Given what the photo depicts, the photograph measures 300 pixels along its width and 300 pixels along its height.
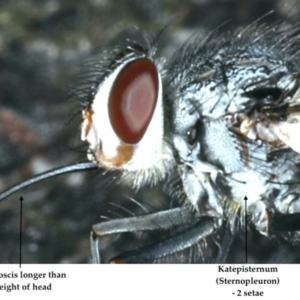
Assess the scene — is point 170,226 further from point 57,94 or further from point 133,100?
point 57,94

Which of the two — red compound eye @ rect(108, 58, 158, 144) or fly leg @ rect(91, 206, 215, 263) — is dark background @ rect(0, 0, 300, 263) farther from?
red compound eye @ rect(108, 58, 158, 144)

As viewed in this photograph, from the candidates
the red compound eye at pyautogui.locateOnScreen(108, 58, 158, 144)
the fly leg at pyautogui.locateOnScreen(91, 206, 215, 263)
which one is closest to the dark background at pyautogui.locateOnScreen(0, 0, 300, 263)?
the fly leg at pyautogui.locateOnScreen(91, 206, 215, 263)

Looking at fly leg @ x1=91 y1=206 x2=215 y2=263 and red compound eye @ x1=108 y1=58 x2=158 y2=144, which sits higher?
red compound eye @ x1=108 y1=58 x2=158 y2=144

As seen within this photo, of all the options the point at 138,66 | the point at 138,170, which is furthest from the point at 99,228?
the point at 138,66

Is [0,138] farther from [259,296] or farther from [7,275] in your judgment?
[259,296]

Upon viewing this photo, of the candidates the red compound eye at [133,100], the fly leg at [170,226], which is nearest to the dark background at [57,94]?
the fly leg at [170,226]
